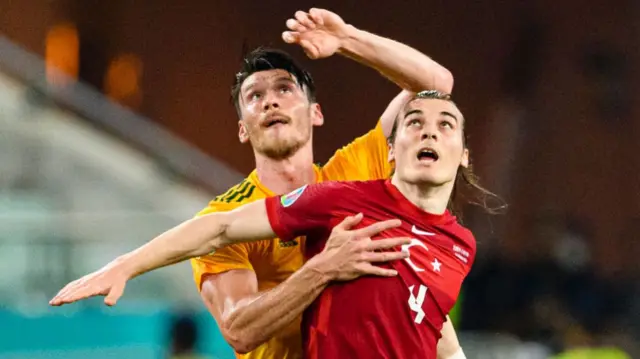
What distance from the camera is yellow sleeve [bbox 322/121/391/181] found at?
400 cm

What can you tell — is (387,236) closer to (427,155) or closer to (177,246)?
(427,155)

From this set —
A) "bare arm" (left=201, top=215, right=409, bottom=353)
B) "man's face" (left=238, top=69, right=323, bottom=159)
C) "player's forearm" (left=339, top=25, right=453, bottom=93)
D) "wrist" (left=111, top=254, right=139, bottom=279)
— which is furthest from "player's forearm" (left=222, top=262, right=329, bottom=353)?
"player's forearm" (left=339, top=25, right=453, bottom=93)

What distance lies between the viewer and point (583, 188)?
426 inches

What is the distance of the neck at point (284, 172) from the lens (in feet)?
12.7

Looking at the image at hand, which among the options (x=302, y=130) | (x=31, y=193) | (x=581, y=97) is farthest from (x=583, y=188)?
(x=302, y=130)

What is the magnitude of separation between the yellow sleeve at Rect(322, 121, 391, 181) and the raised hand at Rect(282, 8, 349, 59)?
1.81ft

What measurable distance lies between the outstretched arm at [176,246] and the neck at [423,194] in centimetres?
42

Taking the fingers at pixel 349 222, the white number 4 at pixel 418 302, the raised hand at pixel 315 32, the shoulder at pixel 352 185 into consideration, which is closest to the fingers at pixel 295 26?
the raised hand at pixel 315 32

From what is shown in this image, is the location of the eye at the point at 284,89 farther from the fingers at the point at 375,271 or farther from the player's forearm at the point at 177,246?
the fingers at the point at 375,271

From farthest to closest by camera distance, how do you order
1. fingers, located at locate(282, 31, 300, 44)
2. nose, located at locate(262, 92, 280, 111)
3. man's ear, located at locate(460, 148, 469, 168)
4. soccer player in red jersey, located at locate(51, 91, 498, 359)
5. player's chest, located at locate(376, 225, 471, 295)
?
nose, located at locate(262, 92, 280, 111) < man's ear, located at locate(460, 148, 469, 168) < fingers, located at locate(282, 31, 300, 44) < player's chest, located at locate(376, 225, 471, 295) < soccer player in red jersey, located at locate(51, 91, 498, 359)

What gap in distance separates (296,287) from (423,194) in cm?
48

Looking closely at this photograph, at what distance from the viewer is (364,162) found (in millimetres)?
4047

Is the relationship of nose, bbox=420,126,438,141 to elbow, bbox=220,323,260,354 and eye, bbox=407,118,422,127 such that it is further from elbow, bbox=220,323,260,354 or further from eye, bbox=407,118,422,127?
elbow, bbox=220,323,260,354

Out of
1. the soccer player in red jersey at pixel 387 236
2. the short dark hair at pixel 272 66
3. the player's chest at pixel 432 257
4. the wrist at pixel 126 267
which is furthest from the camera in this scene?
the short dark hair at pixel 272 66
